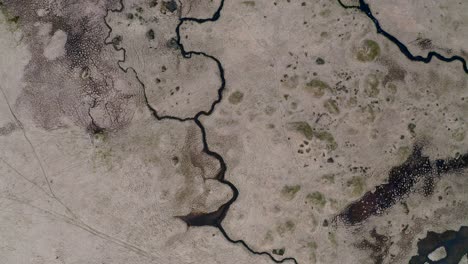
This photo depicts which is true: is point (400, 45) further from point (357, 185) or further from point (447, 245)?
point (447, 245)

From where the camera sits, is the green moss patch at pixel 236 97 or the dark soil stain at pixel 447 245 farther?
the dark soil stain at pixel 447 245

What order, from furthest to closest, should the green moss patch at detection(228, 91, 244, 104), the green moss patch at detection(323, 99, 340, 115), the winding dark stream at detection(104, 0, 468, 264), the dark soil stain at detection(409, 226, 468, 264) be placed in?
the dark soil stain at detection(409, 226, 468, 264) < the winding dark stream at detection(104, 0, 468, 264) < the green moss patch at detection(228, 91, 244, 104) < the green moss patch at detection(323, 99, 340, 115)

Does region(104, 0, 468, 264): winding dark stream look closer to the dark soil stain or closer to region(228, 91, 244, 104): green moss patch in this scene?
region(228, 91, 244, 104): green moss patch

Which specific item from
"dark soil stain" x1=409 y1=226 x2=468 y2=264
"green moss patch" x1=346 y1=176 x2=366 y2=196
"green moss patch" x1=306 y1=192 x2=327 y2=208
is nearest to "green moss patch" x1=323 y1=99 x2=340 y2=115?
"green moss patch" x1=346 y1=176 x2=366 y2=196

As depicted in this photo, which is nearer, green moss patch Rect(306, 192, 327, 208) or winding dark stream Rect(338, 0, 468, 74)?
green moss patch Rect(306, 192, 327, 208)

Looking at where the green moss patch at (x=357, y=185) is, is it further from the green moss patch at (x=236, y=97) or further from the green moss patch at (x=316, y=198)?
the green moss patch at (x=236, y=97)

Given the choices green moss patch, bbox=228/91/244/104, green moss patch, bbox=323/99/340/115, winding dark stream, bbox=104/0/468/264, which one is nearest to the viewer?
green moss patch, bbox=323/99/340/115

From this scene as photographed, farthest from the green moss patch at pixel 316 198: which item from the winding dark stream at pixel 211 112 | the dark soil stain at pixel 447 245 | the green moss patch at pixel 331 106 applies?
the dark soil stain at pixel 447 245

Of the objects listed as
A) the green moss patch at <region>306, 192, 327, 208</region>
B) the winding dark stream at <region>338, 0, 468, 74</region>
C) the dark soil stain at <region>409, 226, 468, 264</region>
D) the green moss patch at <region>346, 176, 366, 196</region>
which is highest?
the winding dark stream at <region>338, 0, 468, 74</region>

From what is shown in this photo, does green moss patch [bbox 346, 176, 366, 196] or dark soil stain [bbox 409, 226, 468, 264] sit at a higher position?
green moss patch [bbox 346, 176, 366, 196]
